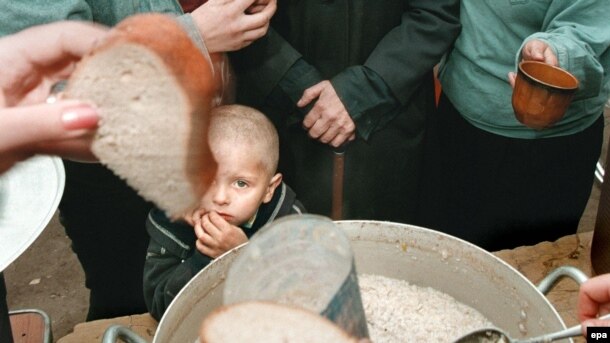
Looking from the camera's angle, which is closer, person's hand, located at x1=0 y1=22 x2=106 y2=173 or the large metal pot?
person's hand, located at x1=0 y1=22 x2=106 y2=173

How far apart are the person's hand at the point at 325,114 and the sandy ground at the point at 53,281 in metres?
1.31

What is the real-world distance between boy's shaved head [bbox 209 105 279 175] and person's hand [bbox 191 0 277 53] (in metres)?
0.15

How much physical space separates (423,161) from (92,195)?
0.96m

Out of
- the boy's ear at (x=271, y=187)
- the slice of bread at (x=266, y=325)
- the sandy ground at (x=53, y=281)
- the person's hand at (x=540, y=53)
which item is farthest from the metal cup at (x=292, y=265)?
the sandy ground at (x=53, y=281)

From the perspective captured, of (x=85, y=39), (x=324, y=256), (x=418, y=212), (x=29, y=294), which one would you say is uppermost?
(x=85, y=39)

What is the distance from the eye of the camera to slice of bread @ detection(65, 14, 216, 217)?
97cm

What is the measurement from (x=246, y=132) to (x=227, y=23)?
0.25 meters

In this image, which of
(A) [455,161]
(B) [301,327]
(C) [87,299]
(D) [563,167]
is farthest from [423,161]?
(C) [87,299]

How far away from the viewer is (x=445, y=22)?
169cm

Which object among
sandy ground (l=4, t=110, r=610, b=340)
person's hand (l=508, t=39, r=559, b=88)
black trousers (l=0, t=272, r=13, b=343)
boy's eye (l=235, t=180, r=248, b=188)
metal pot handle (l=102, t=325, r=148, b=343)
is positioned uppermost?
person's hand (l=508, t=39, r=559, b=88)

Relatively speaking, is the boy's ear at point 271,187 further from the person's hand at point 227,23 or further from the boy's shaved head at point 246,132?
the person's hand at point 227,23

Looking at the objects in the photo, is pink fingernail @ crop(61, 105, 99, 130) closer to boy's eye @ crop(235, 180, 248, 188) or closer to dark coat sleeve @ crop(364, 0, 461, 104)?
boy's eye @ crop(235, 180, 248, 188)

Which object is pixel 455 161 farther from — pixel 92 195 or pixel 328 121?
pixel 92 195

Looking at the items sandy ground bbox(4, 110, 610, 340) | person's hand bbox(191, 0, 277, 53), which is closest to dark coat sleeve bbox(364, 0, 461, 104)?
person's hand bbox(191, 0, 277, 53)
